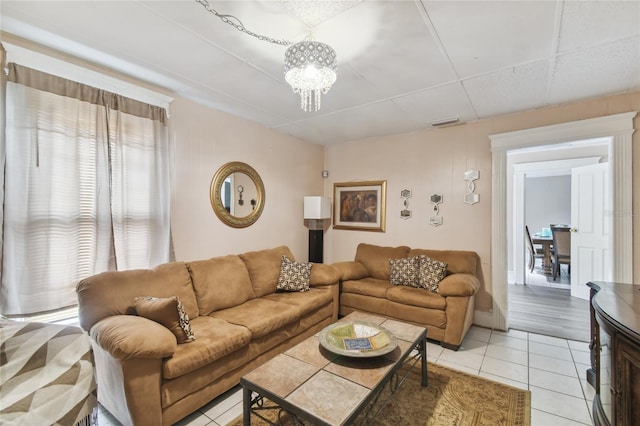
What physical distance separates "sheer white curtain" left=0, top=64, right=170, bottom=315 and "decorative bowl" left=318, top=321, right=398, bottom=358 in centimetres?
177

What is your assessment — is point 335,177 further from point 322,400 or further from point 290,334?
point 322,400

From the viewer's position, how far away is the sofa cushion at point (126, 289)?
1.91 metres

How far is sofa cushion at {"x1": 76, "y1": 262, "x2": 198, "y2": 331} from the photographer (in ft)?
6.27

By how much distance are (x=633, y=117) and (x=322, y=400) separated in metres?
3.73

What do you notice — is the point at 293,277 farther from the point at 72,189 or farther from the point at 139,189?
the point at 72,189

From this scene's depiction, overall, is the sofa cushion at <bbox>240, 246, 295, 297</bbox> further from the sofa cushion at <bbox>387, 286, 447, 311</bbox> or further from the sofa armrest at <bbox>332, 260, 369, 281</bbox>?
the sofa cushion at <bbox>387, 286, 447, 311</bbox>

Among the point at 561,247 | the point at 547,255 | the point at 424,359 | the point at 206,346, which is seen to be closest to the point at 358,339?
the point at 424,359

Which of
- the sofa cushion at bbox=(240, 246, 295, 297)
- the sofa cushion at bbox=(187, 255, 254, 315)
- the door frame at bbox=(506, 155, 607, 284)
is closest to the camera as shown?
the sofa cushion at bbox=(187, 255, 254, 315)

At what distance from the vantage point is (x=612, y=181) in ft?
9.02

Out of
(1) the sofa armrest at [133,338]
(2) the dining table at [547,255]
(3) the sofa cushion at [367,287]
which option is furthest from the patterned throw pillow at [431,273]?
(2) the dining table at [547,255]

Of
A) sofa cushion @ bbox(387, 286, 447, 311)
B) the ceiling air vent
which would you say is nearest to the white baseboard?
sofa cushion @ bbox(387, 286, 447, 311)

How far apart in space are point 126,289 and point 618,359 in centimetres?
305

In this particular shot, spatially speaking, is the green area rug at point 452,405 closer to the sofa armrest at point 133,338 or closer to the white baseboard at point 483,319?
the sofa armrest at point 133,338

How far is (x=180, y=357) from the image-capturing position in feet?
5.70
